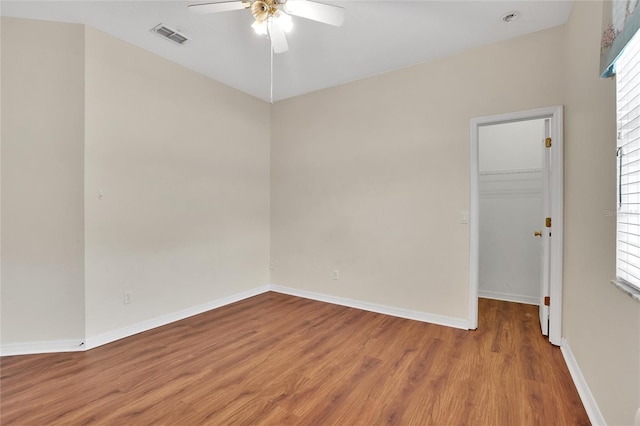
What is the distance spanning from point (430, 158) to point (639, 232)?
206 centimetres

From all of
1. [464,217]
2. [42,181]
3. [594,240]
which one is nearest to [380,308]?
[464,217]

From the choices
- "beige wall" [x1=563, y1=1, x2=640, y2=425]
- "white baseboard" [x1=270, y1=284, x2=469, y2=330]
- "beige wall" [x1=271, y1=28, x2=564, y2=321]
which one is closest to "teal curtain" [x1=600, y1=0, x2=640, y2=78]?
"beige wall" [x1=563, y1=1, x2=640, y2=425]

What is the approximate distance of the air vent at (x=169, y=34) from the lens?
8.41 feet

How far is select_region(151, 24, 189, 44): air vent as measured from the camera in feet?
8.41

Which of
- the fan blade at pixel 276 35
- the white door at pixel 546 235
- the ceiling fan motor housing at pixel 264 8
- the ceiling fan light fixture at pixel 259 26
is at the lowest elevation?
the white door at pixel 546 235

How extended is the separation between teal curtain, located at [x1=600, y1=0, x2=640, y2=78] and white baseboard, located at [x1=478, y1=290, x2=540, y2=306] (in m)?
3.14

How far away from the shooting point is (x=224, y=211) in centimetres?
376

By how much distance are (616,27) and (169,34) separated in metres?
3.11

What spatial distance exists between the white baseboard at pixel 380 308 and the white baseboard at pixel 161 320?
534mm

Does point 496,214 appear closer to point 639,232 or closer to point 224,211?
point 639,232

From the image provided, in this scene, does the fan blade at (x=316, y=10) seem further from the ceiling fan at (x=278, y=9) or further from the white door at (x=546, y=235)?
the white door at (x=546, y=235)

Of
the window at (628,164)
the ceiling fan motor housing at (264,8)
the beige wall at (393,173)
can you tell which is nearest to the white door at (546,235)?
the beige wall at (393,173)

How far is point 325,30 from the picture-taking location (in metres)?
2.58

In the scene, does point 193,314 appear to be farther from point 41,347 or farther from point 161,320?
point 41,347
